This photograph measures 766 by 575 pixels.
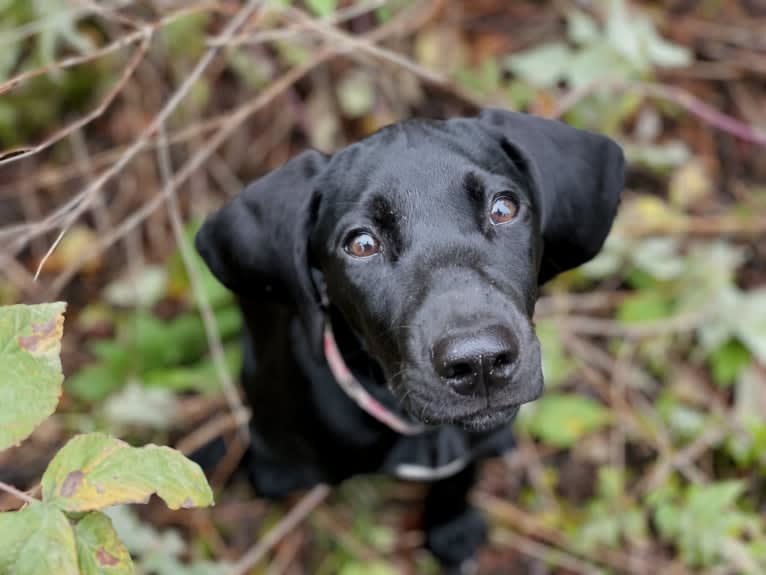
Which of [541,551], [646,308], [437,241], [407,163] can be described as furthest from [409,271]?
[646,308]

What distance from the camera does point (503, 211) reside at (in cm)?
221

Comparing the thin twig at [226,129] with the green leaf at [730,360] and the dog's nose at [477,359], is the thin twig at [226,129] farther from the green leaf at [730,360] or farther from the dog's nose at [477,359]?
the green leaf at [730,360]

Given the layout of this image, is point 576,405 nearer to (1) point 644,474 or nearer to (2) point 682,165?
(1) point 644,474

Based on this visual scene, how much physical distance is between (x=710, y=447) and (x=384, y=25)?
85.6 inches

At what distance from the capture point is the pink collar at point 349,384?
8.38ft

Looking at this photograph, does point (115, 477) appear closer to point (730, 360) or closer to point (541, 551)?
point (541, 551)

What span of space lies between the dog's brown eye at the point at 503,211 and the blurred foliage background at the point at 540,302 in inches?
38.0

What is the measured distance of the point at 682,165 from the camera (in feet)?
13.7

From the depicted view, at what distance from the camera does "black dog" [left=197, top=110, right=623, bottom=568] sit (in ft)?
6.54

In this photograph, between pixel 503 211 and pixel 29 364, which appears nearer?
pixel 29 364

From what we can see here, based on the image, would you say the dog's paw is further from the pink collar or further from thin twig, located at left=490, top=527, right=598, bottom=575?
the pink collar

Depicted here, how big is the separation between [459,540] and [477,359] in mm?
1751

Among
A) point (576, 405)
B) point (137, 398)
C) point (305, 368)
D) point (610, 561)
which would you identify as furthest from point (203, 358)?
point (610, 561)

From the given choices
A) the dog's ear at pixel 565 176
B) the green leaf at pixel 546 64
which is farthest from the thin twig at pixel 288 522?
the green leaf at pixel 546 64
